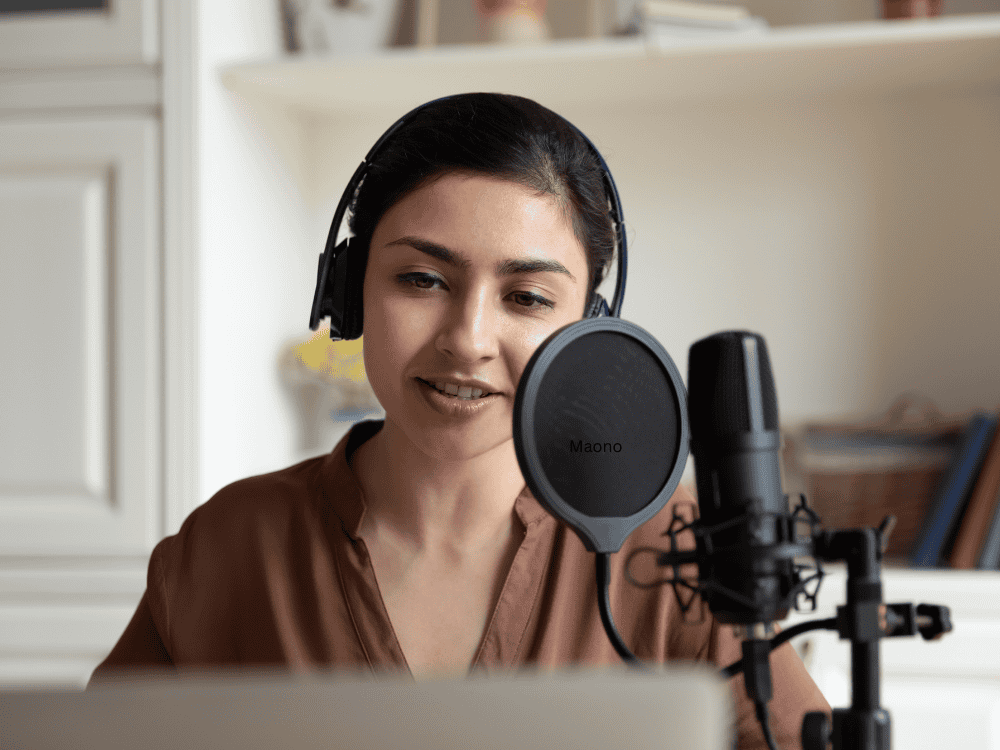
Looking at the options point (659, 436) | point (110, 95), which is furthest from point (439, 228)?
point (110, 95)

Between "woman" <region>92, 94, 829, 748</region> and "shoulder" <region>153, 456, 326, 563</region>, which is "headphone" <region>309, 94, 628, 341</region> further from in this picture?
"shoulder" <region>153, 456, 326, 563</region>

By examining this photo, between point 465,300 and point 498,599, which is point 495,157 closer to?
point 465,300

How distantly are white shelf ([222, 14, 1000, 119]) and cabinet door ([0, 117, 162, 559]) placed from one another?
0.30 meters

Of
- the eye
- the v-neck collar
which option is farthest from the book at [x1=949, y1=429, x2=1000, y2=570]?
the eye

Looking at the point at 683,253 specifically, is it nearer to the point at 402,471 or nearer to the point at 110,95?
the point at 110,95

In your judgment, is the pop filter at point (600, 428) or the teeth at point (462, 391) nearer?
the pop filter at point (600, 428)

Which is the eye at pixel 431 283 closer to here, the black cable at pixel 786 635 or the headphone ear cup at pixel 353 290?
the headphone ear cup at pixel 353 290

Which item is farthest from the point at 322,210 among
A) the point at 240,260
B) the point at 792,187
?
the point at 792,187

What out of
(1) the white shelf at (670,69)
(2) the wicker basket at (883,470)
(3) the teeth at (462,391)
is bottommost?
(2) the wicker basket at (883,470)

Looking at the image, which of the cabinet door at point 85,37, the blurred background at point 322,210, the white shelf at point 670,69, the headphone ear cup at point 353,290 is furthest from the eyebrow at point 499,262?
the cabinet door at point 85,37

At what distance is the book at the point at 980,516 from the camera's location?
1652 millimetres

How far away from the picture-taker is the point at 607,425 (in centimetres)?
44

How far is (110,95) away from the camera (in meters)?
1.67

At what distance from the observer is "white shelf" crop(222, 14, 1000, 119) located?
5.25ft
